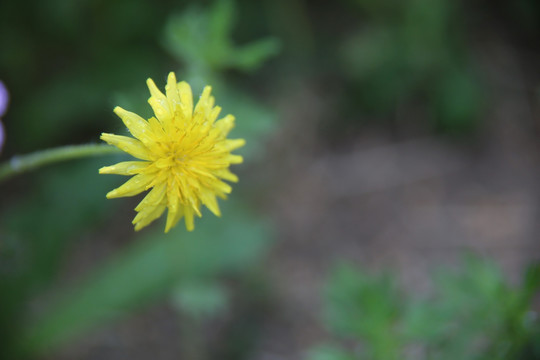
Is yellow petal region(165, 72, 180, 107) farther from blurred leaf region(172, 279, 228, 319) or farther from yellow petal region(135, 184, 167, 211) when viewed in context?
blurred leaf region(172, 279, 228, 319)

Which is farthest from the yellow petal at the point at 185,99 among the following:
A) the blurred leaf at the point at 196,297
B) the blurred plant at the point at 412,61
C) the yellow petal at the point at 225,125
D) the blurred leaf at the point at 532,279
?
the blurred plant at the point at 412,61

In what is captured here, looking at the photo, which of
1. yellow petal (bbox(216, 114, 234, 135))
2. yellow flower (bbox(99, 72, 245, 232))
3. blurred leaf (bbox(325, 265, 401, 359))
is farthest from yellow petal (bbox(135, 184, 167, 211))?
blurred leaf (bbox(325, 265, 401, 359))

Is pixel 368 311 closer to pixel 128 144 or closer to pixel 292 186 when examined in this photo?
pixel 128 144

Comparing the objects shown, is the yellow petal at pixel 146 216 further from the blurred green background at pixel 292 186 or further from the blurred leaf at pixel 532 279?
the blurred leaf at pixel 532 279

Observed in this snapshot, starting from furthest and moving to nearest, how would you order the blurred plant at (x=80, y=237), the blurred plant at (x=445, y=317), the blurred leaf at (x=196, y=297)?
the blurred plant at (x=80, y=237)
the blurred leaf at (x=196, y=297)
the blurred plant at (x=445, y=317)

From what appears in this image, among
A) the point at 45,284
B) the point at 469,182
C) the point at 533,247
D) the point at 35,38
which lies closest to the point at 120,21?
the point at 35,38

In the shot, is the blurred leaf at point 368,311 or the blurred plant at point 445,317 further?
the blurred leaf at point 368,311

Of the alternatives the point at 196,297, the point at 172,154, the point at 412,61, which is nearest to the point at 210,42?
the point at 172,154
